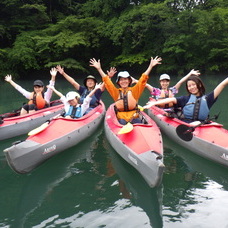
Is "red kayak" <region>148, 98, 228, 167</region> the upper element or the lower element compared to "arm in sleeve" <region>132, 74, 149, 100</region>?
lower

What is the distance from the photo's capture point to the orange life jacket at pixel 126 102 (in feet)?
14.1

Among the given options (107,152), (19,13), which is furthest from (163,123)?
(19,13)

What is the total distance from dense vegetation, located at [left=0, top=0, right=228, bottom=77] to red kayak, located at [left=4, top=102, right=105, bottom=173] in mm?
13437

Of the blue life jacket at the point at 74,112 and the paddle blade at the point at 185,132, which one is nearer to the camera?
the paddle blade at the point at 185,132

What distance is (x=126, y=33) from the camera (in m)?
18.5

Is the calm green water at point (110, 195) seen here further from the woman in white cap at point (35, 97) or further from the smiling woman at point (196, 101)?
the woman in white cap at point (35, 97)

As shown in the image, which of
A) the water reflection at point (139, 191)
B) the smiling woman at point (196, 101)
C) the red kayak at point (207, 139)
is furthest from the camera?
the smiling woman at point (196, 101)

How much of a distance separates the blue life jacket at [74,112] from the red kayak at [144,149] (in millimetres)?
1056

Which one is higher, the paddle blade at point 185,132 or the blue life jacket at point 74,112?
the blue life jacket at point 74,112

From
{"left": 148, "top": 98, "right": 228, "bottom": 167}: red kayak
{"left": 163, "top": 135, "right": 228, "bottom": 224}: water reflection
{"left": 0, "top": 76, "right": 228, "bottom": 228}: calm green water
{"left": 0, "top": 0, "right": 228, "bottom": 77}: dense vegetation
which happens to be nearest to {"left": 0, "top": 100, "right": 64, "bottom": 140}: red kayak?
{"left": 0, "top": 76, "right": 228, "bottom": 228}: calm green water

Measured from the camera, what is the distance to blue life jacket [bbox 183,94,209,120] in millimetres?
4055

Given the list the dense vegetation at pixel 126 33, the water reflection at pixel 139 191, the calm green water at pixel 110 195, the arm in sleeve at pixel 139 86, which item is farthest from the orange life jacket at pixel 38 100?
the dense vegetation at pixel 126 33

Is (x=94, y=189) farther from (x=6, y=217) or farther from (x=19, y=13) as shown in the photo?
(x=19, y=13)

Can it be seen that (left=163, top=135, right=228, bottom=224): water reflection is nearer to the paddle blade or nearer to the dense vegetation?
the paddle blade
